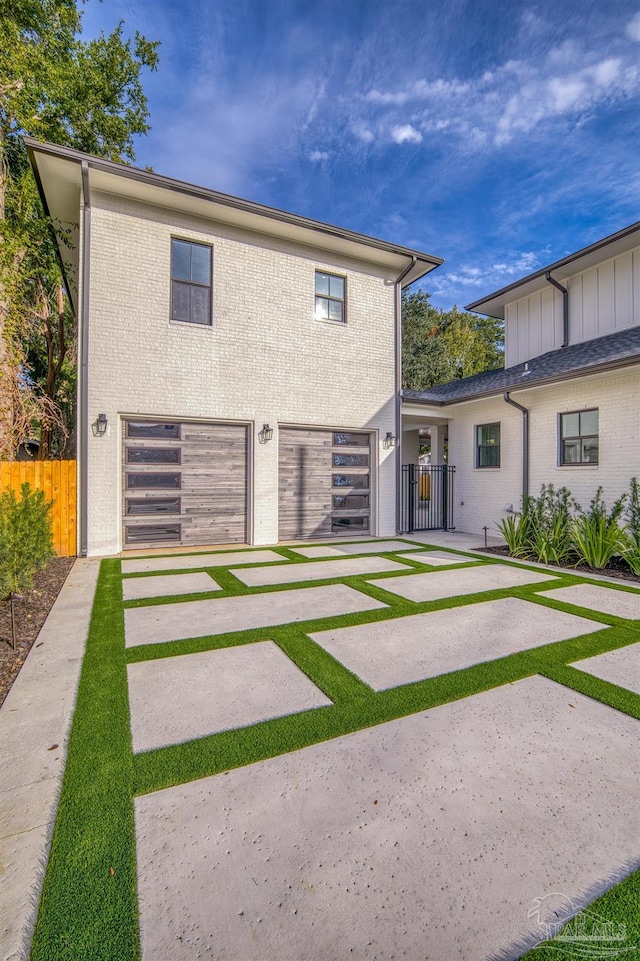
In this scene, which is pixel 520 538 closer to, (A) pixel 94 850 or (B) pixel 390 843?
(B) pixel 390 843

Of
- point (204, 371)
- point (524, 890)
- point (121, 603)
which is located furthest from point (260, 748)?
point (204, 371)

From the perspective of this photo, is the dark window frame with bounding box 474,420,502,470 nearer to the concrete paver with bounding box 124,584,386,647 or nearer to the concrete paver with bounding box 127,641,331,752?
the concrete paver with bounding box 124,584,386,647

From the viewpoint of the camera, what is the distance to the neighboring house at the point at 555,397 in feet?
24.8

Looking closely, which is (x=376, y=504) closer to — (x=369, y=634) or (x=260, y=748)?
(x=369, y=634)

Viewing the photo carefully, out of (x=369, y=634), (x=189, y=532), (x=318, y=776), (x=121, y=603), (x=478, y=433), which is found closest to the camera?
(x=318, y=776)

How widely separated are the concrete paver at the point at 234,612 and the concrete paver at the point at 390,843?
6.40ft

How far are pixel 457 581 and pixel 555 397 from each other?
5.17m

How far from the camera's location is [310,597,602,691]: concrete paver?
3.20 meters

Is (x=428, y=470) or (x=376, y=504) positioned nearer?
(x=376, y=504)

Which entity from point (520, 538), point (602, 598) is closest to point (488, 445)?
point (520, 538)

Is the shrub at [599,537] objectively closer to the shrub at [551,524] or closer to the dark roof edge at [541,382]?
the shrub at [551,524]

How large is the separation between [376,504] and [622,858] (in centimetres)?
814

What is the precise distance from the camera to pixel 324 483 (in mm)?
9164

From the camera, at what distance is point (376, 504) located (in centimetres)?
970
